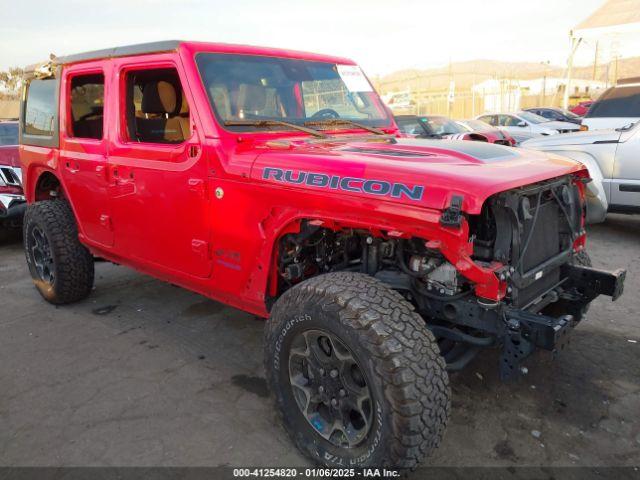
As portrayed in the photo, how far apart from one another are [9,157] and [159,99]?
4.33 m

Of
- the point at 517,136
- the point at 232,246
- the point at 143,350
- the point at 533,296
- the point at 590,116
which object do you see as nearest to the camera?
the point at 533,296

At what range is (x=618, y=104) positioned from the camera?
7.93 metres

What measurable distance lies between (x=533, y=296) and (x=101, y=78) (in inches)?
Result: 129

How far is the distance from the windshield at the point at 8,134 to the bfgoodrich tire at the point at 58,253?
377cm

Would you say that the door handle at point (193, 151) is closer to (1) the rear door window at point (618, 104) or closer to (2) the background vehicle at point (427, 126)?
(1) the rear door window at point (618, 104)

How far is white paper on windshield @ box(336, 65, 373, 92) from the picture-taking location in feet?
12.7

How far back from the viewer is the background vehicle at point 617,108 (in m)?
7.62

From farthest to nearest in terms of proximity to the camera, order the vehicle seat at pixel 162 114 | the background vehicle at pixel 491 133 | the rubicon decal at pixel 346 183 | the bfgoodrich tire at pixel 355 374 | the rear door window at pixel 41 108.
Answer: the background vehicle at pixel 491 133
the rear door window at pixel 41 108
the vehicle seat at pixel 162 114
the rubicon decal at pixel 346 183
the bfgoodrich tire at pixel 355 374

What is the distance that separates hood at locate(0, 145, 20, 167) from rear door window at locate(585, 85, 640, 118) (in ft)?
27.0

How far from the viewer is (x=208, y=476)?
2512 millimetres

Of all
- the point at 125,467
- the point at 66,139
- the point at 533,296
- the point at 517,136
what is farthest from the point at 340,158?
the point at 517,136

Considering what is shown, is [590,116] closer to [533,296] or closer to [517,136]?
[517,136]

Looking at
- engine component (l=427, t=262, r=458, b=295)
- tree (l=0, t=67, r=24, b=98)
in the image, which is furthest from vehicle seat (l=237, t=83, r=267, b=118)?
tree (l=0, t=67, r=24, b=98)

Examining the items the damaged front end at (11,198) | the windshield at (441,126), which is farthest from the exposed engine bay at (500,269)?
the windshield at (441,126)
